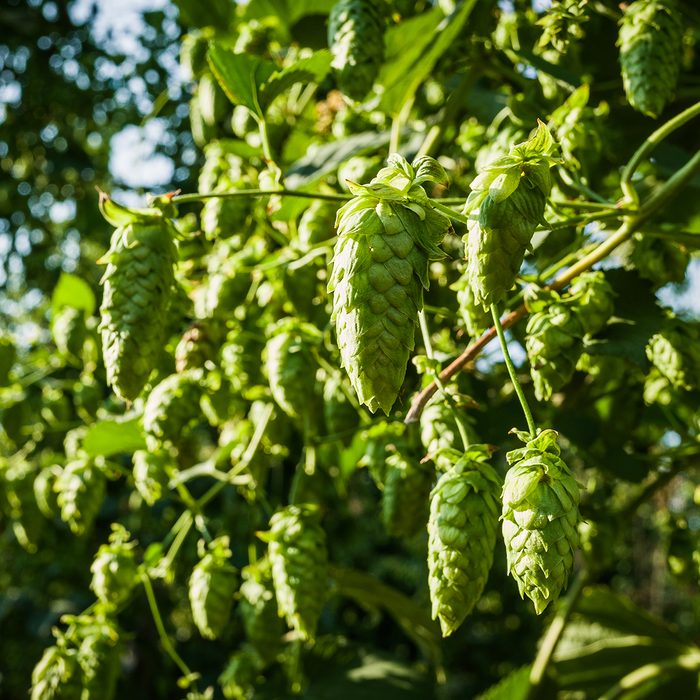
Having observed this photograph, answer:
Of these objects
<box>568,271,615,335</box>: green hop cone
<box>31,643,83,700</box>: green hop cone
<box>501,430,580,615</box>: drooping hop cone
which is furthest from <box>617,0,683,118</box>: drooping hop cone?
<box>31,643,83,700</box>: green hop cone

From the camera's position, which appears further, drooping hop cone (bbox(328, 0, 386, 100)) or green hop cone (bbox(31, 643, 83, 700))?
green hop cone (bbox(31, 643, 83, 700))

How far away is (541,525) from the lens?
695mm

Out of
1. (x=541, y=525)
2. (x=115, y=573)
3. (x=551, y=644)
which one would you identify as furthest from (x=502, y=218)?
(x=551, y=644)

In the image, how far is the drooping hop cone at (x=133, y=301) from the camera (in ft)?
2.87

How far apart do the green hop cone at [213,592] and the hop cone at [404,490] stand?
315 millimetres

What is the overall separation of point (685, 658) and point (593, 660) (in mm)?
200

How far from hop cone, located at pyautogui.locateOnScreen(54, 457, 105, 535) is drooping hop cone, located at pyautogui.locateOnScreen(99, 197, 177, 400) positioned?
68cm

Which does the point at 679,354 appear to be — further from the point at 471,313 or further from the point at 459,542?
the point at 459,542

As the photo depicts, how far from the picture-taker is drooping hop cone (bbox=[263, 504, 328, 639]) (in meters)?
1.13

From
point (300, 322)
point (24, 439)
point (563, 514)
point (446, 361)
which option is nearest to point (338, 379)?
point (300, 322)

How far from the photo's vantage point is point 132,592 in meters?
1.51

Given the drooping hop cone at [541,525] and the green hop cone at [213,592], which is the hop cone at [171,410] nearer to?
the green hop cone at [213,592]

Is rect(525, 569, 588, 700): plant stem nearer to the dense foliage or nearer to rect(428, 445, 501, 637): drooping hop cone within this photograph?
the dense foliage

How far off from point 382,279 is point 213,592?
833 mm
